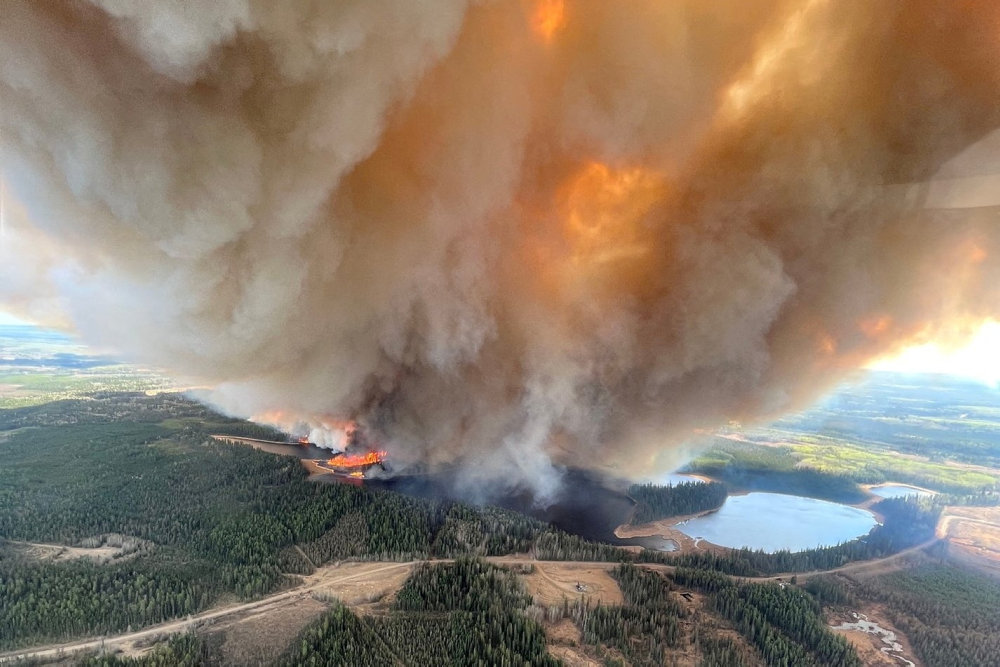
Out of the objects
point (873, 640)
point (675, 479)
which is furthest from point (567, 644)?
point (675, 479)

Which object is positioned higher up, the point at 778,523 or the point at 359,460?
the point at 359,460

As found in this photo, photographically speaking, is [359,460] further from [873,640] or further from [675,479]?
[873,640]

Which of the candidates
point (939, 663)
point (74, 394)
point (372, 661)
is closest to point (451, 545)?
point (372, 661)

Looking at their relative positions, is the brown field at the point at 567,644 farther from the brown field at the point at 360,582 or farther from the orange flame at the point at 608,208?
the orange flame at the point at 608,208

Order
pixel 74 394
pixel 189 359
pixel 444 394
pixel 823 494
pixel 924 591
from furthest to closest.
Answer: pixel 74 394
pixel 823 494
pixel 444 394
pixel 924 591
pixel 189 359

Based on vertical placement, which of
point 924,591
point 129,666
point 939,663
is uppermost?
point 924,591

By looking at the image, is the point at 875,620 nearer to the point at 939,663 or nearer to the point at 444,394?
the point at 939,663
